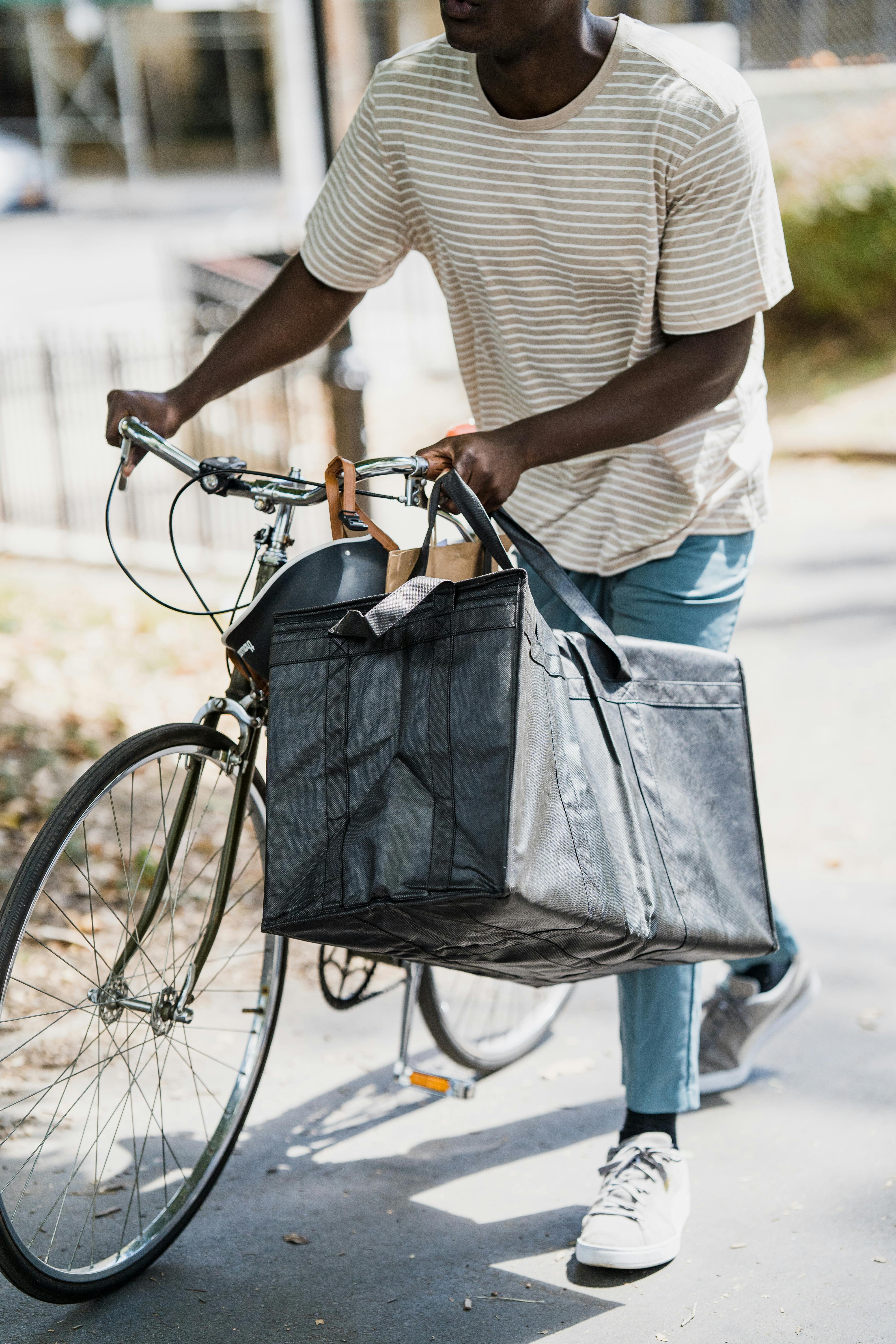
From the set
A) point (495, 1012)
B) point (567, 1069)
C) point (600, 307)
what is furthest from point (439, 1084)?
point (600, 307)

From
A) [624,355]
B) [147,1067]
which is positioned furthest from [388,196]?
[147,1067]

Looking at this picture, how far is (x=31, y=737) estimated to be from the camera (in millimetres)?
5172

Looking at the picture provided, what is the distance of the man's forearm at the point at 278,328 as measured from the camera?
2857 mm

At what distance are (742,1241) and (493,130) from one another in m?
2.12

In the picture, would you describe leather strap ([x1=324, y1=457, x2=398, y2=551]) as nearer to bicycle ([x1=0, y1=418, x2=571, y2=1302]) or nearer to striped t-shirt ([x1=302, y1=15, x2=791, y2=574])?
bicycle ([x1=0, y1=418, x2=571, y2=1302])

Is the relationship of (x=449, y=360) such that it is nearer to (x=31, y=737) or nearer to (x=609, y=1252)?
(x=31, y=737)

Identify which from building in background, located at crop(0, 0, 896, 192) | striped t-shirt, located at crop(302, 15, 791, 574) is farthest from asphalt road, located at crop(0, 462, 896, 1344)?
building in background, located at crop(0, 0, 896, 192)

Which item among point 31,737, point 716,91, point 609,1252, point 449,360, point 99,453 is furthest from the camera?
point 449,360

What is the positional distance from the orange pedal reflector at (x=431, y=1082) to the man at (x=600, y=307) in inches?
14.0

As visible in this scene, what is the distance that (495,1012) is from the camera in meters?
3.65

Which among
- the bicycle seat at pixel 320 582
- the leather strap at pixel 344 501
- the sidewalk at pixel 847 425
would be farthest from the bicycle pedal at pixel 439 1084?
the sidewalk at pixel 847 425

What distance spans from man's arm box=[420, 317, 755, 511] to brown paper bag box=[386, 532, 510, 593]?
9 centimetres

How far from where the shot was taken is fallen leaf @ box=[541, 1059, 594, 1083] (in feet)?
11.3

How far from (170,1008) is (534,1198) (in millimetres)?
878
